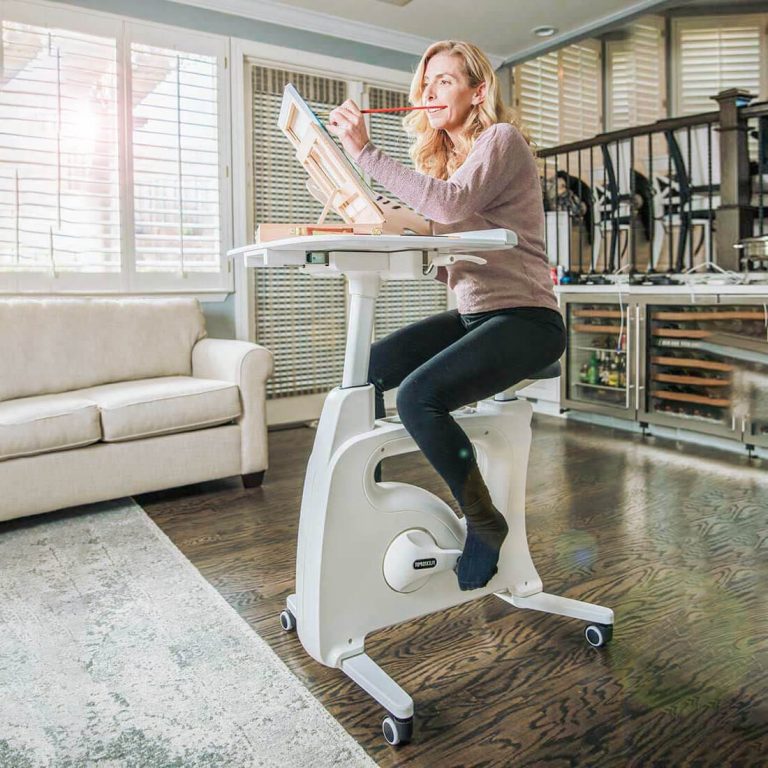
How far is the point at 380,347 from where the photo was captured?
172cm

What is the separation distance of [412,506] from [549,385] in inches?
127

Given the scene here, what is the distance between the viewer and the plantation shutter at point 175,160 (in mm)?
3771

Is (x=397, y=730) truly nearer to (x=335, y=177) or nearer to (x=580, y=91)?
(x=335, y=177)

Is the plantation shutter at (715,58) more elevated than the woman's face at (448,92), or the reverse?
the plantation shutter at (715,58)

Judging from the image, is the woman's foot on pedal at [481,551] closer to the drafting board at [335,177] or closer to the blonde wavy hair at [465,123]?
the drafting board at [335,177]

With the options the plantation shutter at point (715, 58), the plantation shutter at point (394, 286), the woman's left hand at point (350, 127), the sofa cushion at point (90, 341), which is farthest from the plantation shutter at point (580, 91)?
the woman's left hand at point (350, 127)

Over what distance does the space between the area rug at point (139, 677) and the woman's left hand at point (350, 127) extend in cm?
114

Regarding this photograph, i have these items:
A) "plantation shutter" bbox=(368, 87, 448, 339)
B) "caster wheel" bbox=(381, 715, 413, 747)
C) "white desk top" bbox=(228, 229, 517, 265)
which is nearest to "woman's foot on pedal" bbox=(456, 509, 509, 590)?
"caster wheel" bbox=(381, 715, 413, 747)

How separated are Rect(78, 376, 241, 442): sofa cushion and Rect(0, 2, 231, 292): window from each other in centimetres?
91

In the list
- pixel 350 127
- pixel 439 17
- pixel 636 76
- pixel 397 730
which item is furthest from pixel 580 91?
pixel 397 730

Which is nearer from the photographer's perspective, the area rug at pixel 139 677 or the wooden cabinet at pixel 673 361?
the area rug at pixel 139 677

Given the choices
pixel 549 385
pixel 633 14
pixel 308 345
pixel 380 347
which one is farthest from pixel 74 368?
pixel 633 14

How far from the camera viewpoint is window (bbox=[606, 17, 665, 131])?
5.01 meters

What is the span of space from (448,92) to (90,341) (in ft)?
7.26
